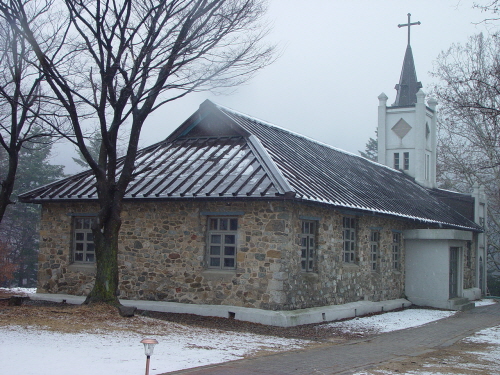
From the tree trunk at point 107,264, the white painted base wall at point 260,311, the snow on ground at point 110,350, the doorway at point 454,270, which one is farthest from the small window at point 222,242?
the doorway at point 454,270

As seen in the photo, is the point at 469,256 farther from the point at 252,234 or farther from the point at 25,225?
the point at 25,225

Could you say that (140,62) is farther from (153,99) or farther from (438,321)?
(438,321)

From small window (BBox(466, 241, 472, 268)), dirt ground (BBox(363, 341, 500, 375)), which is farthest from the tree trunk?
small window (BBox(466, 241, 472, 268))

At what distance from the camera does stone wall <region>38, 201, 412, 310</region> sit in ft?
45.5

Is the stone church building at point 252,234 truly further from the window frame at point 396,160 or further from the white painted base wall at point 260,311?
the window frame at point 396,160

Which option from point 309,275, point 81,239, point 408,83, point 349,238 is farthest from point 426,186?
point 81,239

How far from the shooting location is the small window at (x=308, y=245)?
1487 cm

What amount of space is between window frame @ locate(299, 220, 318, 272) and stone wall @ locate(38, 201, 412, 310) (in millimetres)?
137

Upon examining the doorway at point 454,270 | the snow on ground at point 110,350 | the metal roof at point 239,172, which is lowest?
the snow on ground at point 110,350

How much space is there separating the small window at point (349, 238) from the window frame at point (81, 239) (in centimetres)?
734

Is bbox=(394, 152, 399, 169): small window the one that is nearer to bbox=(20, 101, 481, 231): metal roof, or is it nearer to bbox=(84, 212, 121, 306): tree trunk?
bbox=(20, 101, 481, 231): metal roof

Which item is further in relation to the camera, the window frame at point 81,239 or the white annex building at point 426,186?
the white annex building at point 426,186

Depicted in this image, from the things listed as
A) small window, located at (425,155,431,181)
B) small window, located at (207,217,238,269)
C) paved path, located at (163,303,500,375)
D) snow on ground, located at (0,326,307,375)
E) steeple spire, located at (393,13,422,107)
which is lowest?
paved path, located at (163,303,500,375)

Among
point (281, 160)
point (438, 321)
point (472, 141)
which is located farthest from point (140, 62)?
point (472, 141)
